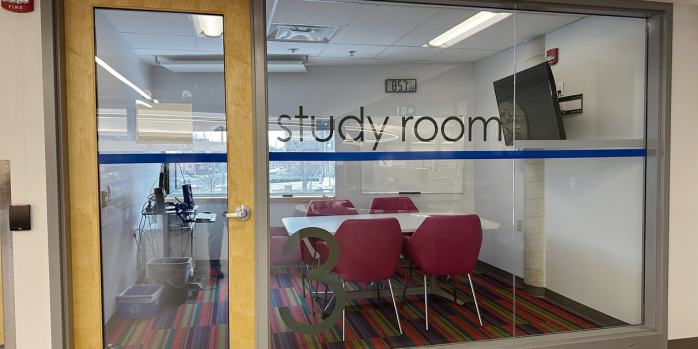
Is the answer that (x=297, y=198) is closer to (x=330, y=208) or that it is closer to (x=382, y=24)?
(x=330, y=208)

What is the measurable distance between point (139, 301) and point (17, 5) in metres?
1.69

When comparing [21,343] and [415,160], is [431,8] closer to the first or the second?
[415,160]

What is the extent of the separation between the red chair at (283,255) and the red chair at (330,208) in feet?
0.63

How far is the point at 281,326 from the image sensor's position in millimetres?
2578

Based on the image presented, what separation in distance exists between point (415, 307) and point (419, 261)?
29 centimetres

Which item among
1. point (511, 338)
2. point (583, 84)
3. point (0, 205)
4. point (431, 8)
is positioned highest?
point (431, 8)

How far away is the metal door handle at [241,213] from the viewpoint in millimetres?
2457

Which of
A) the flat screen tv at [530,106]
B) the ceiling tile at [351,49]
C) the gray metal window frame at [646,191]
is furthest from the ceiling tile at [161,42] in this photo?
the flat screen tv at [530,106]

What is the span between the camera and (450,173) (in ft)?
9.03

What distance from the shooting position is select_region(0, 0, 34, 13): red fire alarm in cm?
217

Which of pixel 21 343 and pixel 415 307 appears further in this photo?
pixel 415 307

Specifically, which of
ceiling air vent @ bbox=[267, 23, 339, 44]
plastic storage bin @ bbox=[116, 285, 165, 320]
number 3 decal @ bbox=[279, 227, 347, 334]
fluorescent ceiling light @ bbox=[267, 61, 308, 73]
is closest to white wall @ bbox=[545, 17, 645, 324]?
number 3 decal @ bbox=[279, 227, 347, 334]

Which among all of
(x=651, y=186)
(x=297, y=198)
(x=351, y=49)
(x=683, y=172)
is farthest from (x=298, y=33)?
(x=683, y=172)

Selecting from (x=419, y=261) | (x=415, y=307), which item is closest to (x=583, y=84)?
(x=419, y=261)
